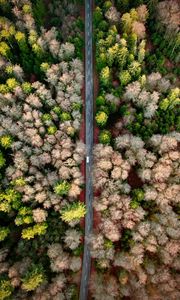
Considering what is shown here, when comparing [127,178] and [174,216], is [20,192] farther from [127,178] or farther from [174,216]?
[174,216]

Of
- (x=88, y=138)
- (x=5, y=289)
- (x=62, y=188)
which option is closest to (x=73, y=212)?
(x=62, y=188)

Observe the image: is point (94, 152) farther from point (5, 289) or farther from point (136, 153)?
point (5, 289)

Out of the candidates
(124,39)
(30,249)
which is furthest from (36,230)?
(124,39)

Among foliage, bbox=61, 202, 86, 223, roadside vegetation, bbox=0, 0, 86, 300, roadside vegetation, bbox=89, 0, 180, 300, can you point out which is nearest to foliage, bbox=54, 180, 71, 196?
roadside vegetation, bbox=0, 0, 86, 300

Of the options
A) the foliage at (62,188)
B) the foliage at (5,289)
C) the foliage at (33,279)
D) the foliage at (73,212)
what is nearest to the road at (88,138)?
the foliage at (73,212)

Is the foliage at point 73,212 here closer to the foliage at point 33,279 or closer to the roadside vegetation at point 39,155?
the roadside vegetation at point 39,155

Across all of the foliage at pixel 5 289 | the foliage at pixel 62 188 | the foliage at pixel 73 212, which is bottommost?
the foliage at pixel 5 289
